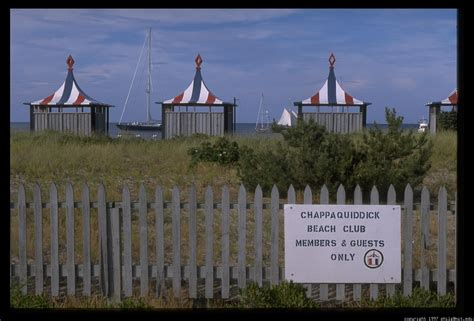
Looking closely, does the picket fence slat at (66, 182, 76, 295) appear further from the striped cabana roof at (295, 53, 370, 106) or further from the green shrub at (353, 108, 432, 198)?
the striped cabana roof at (295, 53, 370, 106)

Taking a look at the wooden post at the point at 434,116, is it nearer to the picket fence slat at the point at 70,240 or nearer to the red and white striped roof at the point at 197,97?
the red and white striped roof at the point at 197,97

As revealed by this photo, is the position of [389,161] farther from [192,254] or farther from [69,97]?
[69,97]

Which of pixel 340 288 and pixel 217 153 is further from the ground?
pixel 217 153

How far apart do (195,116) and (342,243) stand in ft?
58.9

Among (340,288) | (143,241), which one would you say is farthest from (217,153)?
(340,288)

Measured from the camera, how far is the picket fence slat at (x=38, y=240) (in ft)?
21.2

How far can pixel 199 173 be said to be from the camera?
13.2 meters

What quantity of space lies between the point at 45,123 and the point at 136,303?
63.7ft

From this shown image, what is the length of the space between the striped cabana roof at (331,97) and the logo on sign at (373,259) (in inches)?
713

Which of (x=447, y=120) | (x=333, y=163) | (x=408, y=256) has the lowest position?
(x=408, y=256)

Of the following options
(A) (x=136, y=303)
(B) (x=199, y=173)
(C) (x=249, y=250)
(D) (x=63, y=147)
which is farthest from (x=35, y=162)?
(A) (x=136, y=303)

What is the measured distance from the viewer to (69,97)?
25016 mm

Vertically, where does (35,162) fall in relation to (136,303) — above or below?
above
